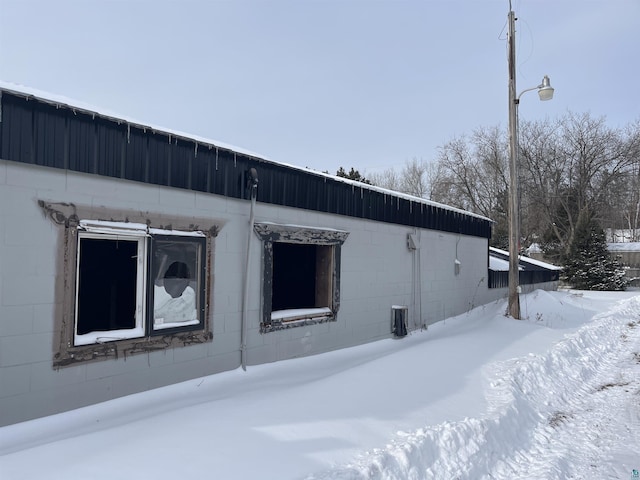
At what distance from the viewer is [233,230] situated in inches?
241

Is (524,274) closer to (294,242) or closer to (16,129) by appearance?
(294,242)

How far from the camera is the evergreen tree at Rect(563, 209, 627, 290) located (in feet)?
93.7

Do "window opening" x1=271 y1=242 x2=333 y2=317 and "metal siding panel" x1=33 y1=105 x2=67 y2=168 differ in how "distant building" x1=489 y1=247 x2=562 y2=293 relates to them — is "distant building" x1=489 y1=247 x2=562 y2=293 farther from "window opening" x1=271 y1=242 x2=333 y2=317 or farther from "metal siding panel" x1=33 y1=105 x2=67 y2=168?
"metal siding panel" x1=33 y1=105 x2=67 y2=168

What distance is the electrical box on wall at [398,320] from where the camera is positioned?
31.2 ft

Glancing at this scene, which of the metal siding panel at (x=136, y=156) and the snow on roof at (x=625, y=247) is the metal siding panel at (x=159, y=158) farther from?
the snow on roof at (x=625, y=247)

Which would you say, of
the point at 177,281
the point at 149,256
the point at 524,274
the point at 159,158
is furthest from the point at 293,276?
the point at 524,274

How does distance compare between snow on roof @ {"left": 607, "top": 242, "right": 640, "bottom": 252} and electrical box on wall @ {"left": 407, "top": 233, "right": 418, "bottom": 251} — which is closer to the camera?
electrical box on wall @ {"left": 407, "top": 233, "right": 418, "bottom": 251}

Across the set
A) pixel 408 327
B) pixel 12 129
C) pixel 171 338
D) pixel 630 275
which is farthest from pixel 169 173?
pixel 630 275

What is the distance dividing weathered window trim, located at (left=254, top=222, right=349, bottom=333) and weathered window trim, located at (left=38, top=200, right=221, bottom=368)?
132cm

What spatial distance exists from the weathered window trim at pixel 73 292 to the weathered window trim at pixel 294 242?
4.33 ft

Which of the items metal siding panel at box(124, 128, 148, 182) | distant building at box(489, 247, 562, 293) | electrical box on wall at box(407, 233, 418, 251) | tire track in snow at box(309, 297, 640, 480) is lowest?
tire track in snow at box(309, 297, 640, 480)

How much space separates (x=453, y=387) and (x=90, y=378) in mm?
4316

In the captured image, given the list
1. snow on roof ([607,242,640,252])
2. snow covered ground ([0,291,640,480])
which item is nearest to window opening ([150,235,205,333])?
snow covered ground ([0,291,640,480])

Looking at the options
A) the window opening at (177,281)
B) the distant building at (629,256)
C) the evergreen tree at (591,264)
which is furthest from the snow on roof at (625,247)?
the window opening at (177,281)
